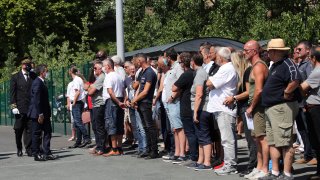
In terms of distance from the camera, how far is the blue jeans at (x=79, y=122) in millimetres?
16562

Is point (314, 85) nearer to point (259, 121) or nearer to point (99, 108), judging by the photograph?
point (259, 121)

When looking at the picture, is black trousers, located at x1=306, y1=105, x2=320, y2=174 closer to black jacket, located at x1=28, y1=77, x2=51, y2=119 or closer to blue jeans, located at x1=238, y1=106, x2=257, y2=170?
blue jeans, located at x1=238, y1=106, x2=257, y2=170

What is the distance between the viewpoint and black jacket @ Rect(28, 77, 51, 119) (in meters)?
13.9

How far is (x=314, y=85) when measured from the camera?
10.2 m

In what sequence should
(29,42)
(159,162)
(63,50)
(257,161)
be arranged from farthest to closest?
(29,42) → (63,50) → (159,162) → (257,161)

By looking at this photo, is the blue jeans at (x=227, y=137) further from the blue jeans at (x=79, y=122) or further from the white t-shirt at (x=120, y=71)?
the blue jeans at (x=79, y=122)

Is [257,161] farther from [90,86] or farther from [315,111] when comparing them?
[90,86]

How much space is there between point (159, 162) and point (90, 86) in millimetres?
2510

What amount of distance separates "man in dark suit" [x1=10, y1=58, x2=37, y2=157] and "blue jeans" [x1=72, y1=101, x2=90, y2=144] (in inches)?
57.6

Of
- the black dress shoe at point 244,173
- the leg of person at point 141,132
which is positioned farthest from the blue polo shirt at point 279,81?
the leg of person at point 141,132

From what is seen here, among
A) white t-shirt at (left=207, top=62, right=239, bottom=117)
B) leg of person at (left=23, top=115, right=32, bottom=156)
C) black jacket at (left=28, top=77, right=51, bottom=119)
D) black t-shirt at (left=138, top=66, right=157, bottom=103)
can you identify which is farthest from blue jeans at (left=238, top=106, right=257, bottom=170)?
leg of person at (left=23, top=115, right=32, bottom=156)

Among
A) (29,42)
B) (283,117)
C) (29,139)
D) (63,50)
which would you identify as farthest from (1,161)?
(29,42)

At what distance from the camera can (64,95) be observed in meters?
21.3

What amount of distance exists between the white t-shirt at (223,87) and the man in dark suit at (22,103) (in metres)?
5.21
